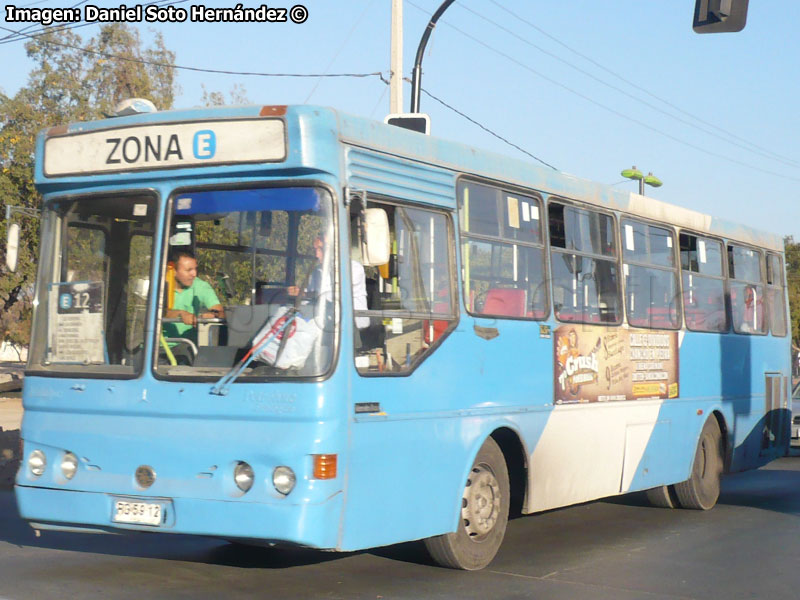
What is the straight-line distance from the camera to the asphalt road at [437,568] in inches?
302

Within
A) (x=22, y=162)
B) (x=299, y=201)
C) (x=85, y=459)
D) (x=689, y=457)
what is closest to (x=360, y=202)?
(x=299, y=201)

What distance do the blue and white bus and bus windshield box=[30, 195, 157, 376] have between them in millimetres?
15

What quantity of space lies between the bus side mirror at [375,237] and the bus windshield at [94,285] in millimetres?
1376

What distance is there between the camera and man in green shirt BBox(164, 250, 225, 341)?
7.29 metres

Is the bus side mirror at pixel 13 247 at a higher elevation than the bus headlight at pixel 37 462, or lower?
higher

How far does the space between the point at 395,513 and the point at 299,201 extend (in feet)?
6.78

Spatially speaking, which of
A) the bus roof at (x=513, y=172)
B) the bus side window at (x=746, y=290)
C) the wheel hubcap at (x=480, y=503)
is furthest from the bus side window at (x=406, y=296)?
the bus side window at (x=746, y=290)

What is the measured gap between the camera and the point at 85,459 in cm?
747

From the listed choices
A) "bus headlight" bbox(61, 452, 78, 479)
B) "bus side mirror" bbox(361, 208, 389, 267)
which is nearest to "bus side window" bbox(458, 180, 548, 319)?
"bus side mirror" bbox(361, 208, 389, 267)

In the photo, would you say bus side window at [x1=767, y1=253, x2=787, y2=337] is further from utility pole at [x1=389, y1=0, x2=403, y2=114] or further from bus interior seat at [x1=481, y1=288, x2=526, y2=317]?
utility pole at [x1=389, y1=0, x2=403, y2=114]

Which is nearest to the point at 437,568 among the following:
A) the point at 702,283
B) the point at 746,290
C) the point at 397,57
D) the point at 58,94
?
the point at 702,283

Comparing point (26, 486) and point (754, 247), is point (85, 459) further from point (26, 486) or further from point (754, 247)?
point (754, 247)

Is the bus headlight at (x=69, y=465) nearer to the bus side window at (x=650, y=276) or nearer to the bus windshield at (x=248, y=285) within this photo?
the bus windshield at (x=248, y=285)

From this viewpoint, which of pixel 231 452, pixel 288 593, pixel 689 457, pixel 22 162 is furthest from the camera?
pixel 22 162
